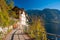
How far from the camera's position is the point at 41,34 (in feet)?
29.2

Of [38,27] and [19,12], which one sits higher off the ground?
[19,12]

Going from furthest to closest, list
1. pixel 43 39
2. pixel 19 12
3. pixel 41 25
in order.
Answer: pixel 19 12
pixel 41 25
pixel 43 39

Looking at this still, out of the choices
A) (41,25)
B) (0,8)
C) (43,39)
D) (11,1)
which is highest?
(11,1)

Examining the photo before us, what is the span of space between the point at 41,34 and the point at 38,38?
30 cm

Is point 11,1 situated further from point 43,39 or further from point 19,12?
point 19,12

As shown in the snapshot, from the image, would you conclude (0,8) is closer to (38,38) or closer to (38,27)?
(38,27)

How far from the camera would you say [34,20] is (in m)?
12.1

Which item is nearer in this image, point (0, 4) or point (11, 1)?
point (0, 4)

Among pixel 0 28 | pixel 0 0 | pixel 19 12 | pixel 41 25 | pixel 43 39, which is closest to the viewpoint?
pixel 43 39

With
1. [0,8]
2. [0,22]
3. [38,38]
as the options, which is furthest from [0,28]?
[38,38]

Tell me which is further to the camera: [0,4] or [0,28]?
[0,4]

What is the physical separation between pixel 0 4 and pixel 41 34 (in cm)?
637

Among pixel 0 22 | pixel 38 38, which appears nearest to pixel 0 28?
pixel 0 22

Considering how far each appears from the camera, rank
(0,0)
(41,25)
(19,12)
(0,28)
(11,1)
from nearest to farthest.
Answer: (41,25)
(0,28)
(0,0)
(11,1)
(19,12)
